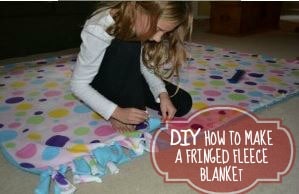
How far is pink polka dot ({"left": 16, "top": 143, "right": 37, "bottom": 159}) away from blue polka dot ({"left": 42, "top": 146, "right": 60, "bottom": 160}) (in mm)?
29

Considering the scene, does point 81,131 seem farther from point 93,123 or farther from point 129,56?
point 129,56

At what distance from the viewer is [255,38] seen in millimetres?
2318

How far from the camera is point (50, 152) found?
77 centimetres

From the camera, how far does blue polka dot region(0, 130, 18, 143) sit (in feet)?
2.75

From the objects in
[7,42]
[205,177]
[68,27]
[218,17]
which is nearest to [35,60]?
[7,42]

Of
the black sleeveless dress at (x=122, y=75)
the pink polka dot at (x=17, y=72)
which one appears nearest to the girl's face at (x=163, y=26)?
the black sleeveless dress at (x=122, y=75)

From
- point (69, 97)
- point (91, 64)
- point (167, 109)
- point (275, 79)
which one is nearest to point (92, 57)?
point (91, 64)

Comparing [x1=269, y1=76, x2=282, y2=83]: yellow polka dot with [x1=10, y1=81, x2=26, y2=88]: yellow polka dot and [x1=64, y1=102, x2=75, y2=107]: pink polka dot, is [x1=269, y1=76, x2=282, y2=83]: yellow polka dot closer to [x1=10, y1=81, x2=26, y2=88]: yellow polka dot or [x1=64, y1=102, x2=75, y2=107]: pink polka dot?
[x1=64, y1=102, x2=75, y2=107]: pink polka dot

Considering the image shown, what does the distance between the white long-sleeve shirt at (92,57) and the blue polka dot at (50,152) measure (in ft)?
0.45

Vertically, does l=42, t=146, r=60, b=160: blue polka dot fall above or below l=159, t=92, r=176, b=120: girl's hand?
below

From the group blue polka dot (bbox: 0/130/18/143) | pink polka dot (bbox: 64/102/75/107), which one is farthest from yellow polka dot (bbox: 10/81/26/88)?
blue polka dot (bbox: 0/130/18/143)

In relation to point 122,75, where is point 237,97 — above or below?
below

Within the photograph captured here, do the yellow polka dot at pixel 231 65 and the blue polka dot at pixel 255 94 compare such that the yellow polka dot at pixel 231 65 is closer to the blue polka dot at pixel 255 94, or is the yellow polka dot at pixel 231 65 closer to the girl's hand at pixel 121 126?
the blue polka dot at pixel 255 94

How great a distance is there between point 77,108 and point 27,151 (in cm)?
27
